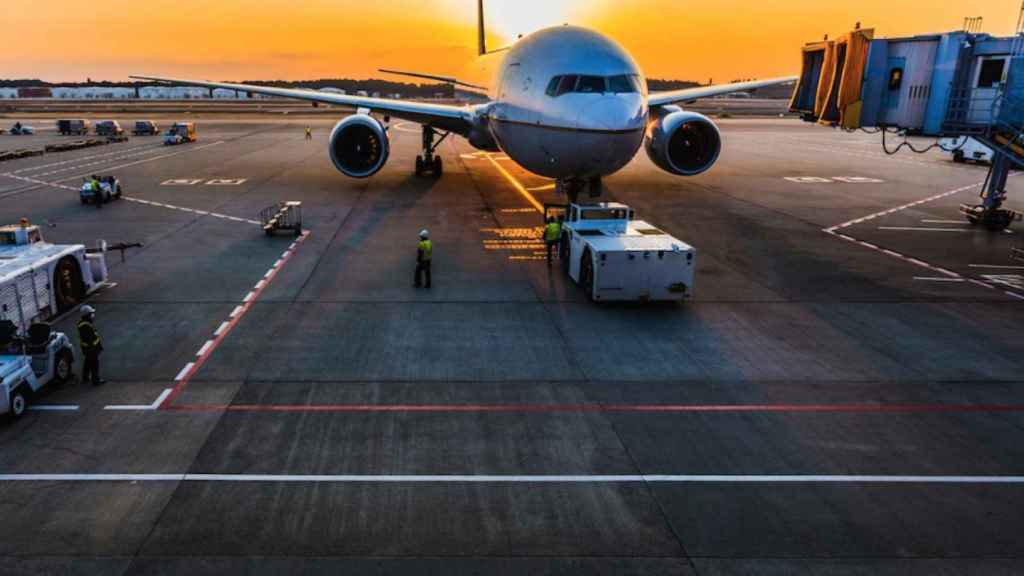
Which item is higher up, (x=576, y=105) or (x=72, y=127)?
(x=576, y=105)

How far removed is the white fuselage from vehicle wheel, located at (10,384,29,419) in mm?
15323

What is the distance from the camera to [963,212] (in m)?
30.7

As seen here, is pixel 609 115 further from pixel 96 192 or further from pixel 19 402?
pixel 96 192

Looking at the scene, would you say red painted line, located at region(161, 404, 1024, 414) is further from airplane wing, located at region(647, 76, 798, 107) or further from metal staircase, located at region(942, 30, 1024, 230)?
airplane wing, located at region(647, 76, 798, 107)

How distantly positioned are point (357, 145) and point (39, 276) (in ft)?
61.3

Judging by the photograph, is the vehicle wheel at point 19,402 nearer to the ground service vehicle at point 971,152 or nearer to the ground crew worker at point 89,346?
the ground crew worker at point 89,346

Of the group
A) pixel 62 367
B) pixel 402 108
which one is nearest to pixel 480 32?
pixel 402 108

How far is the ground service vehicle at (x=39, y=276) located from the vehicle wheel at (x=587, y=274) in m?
13.1

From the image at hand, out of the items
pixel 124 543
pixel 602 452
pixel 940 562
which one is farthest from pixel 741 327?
pixel 124 543

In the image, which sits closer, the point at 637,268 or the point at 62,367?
the point at 62,367

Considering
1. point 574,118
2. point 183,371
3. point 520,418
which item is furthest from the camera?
point 574,118

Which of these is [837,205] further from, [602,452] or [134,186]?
[134,186]

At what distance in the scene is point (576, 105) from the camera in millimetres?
20297

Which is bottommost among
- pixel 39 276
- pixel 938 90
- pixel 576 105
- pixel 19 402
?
pixel 19 402
